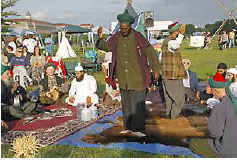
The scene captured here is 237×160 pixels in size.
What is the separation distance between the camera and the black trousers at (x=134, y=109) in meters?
5.18

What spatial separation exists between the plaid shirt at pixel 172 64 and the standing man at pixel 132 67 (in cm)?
101

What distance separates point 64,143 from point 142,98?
1.43 metres

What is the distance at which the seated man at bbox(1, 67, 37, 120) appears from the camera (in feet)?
20.9

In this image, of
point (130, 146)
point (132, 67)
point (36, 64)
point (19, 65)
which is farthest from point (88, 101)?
point (36, 64)

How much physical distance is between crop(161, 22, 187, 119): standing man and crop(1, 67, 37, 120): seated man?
117 inches

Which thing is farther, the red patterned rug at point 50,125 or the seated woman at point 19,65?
the seated woman at point 19,65

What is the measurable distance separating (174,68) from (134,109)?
136 centimetres

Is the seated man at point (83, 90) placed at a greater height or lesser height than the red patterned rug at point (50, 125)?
greater

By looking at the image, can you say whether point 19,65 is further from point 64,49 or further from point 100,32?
point 64,49

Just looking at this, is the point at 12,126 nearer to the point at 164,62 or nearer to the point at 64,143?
the point at 64,143

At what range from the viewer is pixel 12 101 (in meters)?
6.62

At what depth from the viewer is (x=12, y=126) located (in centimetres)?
611

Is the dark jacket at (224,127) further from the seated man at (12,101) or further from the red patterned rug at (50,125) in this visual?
the seated man at (12,101)

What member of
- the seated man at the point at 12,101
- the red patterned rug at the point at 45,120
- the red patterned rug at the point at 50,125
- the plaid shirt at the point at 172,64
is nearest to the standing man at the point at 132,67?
the plaid shirt at the point at 172,64
